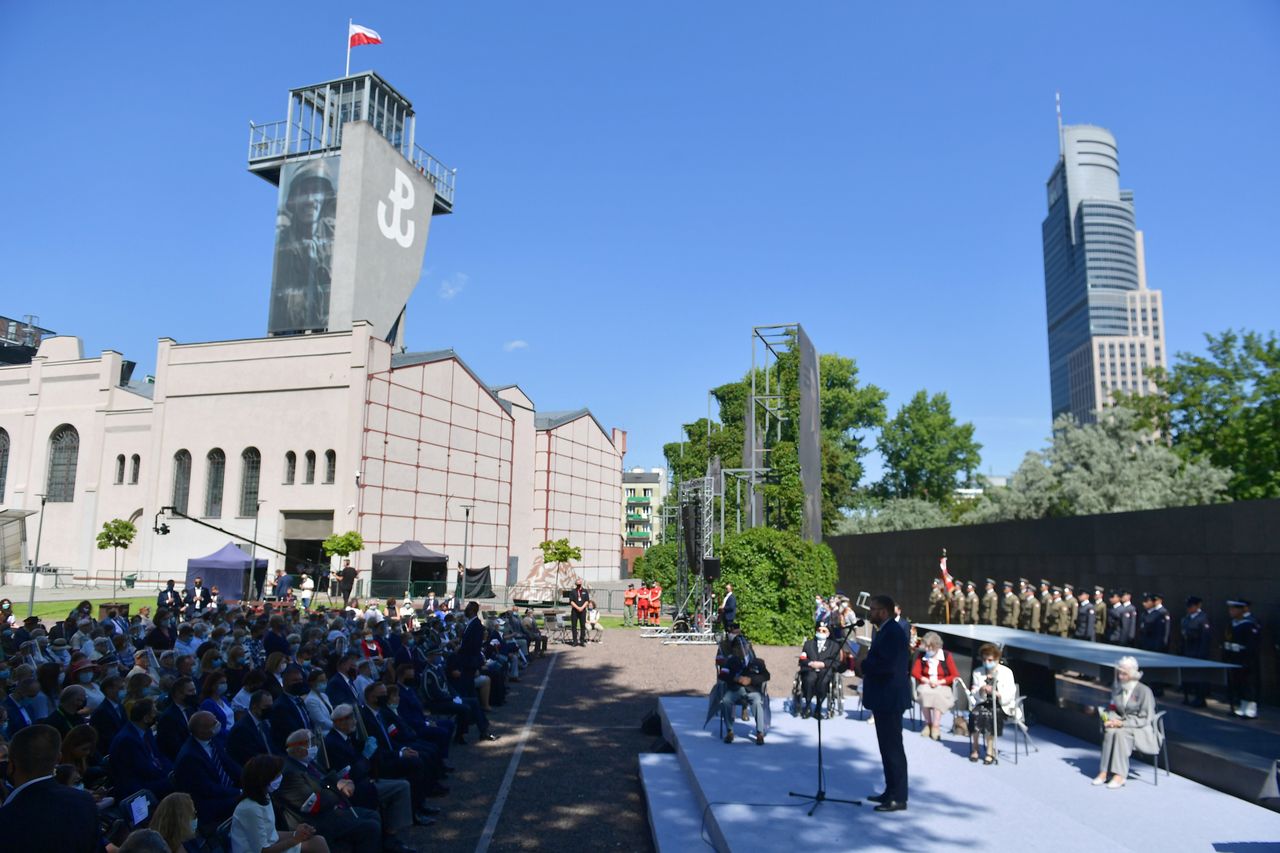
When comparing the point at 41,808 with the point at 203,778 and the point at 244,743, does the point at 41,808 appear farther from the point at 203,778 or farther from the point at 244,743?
the point at 244,743

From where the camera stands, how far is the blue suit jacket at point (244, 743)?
652 centimetres

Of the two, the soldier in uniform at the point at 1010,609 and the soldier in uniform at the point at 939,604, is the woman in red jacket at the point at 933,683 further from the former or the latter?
the soldier in uniform at the point at 939,604

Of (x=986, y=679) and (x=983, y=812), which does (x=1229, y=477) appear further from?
(x=983, y=812)

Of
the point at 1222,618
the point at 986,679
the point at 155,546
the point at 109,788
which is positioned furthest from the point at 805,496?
the point at 155,546

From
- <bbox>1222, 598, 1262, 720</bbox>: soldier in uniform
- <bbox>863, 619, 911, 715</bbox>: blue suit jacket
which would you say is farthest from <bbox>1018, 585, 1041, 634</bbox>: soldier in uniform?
<bbox>863, 619, 911, 715</bbox>: blue suit jacket

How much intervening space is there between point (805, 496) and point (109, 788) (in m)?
20.7

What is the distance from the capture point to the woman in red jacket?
10.1 metres

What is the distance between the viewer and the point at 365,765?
7.02m

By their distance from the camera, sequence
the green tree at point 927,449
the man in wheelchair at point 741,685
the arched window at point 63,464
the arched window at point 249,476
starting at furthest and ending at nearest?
the green tree at point 927,449 → the arched window at point 63,464 → the arched window at point 249,476 → the man in wheelchair at point 741,685

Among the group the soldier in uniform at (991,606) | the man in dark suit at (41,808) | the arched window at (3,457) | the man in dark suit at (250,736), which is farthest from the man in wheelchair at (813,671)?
the arched window at (3,457)

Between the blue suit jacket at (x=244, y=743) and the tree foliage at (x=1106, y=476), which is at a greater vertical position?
the tree foliage at (x=1106, y=476)

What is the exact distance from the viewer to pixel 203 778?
5750 mm

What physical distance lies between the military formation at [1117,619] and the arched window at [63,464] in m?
47.3

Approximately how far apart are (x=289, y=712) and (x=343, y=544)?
1163 inches
